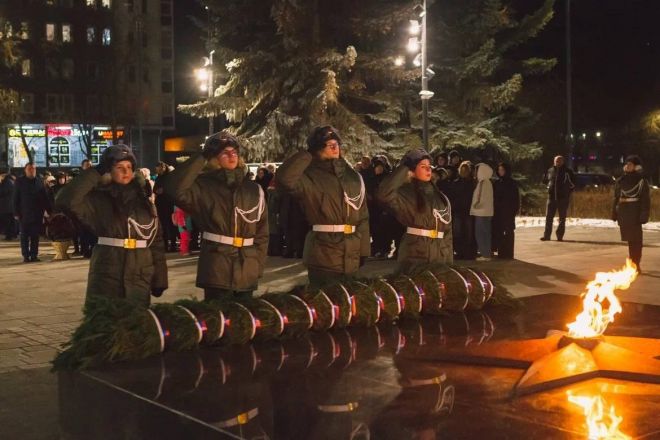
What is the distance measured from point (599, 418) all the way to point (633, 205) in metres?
9.72

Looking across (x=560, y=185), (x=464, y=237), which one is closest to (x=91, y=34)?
(x=560, y=185)

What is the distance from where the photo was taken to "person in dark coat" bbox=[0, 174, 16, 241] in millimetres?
23812

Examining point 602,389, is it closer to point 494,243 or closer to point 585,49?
point 494,243

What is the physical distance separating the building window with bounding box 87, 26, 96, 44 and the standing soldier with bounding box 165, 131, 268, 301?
65273 mm

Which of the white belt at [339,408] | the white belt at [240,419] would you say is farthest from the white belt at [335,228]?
the white belt at [240,419]

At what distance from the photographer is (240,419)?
4551 mm

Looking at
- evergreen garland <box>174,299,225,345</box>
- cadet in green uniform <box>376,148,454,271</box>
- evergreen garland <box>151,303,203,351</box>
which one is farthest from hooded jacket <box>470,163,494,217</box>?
evergreen garland <box>151,303,203,351</box>

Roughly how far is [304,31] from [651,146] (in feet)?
88.0

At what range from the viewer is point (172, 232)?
18.6 m

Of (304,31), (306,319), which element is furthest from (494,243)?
(304,31)

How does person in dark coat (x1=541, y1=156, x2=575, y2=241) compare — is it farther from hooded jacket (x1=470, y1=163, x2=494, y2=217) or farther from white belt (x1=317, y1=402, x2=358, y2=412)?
white belt (x1=317, y1=402, x2=358, y2=412)

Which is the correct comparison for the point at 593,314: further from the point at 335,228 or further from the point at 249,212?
the point at 249,212

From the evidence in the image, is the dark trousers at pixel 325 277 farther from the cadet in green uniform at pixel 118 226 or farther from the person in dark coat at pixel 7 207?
the person in dark coat at pixel 7 207

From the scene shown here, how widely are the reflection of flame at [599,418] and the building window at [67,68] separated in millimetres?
67372
